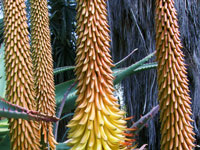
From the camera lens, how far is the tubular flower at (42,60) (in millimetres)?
752

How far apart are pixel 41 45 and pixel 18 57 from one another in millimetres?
242

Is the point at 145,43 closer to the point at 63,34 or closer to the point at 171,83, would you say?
the point at 63,34

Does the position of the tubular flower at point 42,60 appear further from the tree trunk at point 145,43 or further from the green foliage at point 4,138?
the tree trunk at point 145,43

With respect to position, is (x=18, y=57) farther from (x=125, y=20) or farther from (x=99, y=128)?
(x=125, y=20)

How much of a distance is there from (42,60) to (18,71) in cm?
22

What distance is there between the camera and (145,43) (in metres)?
1.92

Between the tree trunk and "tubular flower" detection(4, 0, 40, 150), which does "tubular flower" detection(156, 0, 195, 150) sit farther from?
the tree trunk

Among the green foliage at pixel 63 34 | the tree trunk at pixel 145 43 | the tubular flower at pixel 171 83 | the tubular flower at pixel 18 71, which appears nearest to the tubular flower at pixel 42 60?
the tubular flower at pixel 18 71

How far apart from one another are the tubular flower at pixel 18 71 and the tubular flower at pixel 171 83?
0.33 meters

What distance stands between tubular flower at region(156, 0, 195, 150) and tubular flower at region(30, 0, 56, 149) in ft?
1.04

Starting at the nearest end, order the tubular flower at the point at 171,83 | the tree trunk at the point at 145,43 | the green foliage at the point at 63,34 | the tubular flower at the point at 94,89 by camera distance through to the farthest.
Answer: the tubular flower at the point at 94,89 → the tubular flower at the point at 171,83 → the tree trunk at the point at 145,43 → the green foliage at the point at 63,34


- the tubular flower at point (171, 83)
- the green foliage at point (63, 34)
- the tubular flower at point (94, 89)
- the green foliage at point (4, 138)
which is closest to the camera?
the tubular flower at point (94, 89)

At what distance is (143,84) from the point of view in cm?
200

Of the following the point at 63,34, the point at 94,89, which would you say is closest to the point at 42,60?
the point at 94,89
